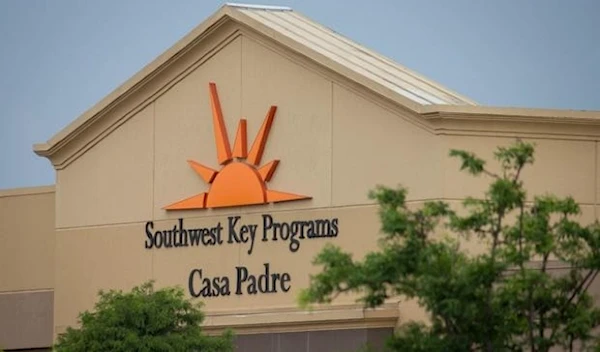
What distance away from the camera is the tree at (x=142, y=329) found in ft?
121

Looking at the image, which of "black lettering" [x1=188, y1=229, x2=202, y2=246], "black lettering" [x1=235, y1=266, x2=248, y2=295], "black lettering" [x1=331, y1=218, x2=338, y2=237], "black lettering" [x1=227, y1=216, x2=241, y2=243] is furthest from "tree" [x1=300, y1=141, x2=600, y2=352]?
"black lettering" [x1=188, y1=229, x2=202, y2=246]

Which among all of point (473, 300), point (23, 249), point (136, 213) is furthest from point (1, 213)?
point (473, 300)

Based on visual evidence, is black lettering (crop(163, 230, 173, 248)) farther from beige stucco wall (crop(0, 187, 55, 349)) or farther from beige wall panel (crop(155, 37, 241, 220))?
beige stucco wall (crop(0, 187, 55, 349))

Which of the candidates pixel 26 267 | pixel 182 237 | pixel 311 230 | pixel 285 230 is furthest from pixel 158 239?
pixel 26 267

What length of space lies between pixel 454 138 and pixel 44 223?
489 inches

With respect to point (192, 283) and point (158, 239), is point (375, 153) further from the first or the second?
point (158, 239)

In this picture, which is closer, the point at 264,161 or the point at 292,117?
the point at 292,117

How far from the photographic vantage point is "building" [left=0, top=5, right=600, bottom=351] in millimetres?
38781

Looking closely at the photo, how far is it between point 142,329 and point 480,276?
A: 12.5 metres

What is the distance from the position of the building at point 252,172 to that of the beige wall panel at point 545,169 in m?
0.03

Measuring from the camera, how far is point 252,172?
41531 mm

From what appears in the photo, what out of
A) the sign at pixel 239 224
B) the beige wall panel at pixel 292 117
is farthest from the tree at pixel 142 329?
the beige wall panel at pixel 292 117

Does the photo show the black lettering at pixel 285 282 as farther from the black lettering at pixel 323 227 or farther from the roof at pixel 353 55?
the roof at pixel 353 55

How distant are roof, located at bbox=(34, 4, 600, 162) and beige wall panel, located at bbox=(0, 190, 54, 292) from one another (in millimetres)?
1764
